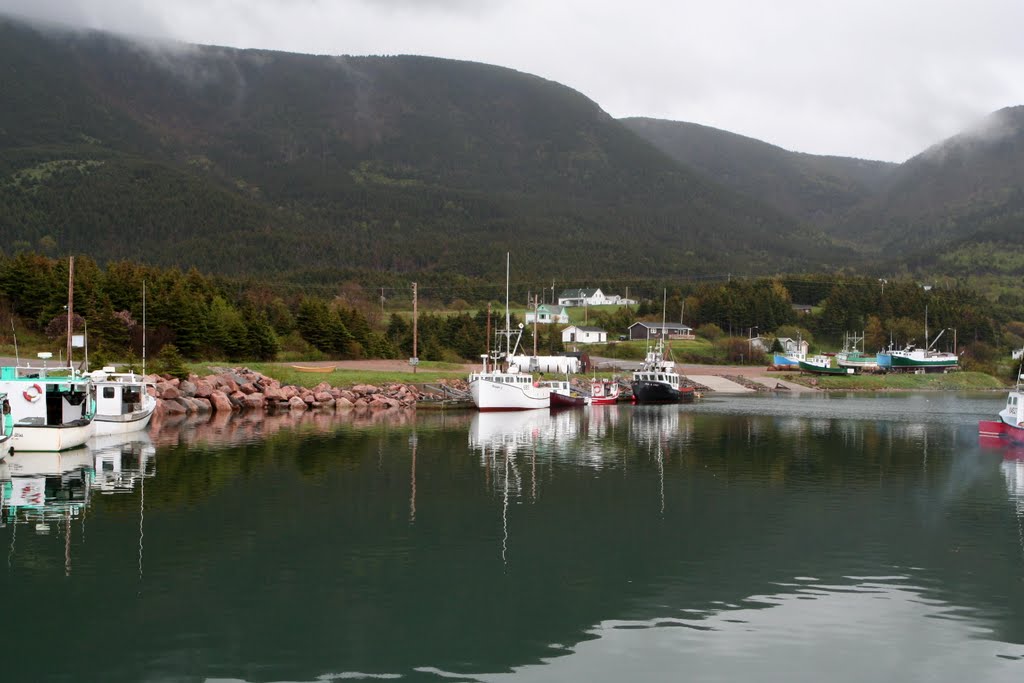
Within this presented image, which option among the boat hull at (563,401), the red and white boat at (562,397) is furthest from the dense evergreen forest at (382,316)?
the boat hull at (563,401)

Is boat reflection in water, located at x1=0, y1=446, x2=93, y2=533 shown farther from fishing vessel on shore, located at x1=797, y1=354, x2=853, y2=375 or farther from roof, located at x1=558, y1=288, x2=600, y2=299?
roof, located at x1=558, y1=288, x2=600, y2=299

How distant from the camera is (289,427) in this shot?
49438 millimetres

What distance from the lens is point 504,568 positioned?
1981cm

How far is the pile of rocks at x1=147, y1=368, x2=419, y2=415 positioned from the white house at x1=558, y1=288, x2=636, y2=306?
117655 millimetres

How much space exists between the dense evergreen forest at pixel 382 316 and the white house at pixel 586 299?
35.4 ft

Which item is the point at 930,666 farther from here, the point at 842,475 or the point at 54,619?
the point at 842,475

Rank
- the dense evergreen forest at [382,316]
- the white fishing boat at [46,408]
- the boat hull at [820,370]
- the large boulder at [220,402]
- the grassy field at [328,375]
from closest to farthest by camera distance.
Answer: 1. the white fishing boat at [46,408]
2. the large boulder at [220,402]
3. the grassy field at [328,375]
4. the dense evergreen forest at [382,316]
5. the boat hull at [820,370]

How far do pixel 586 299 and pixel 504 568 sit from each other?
542 feet

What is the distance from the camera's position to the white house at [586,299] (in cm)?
18375

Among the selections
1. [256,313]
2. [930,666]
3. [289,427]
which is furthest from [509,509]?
[256,313]

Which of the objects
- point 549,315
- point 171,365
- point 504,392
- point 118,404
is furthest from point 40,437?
point 549,315

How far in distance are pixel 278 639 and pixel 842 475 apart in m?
24.8

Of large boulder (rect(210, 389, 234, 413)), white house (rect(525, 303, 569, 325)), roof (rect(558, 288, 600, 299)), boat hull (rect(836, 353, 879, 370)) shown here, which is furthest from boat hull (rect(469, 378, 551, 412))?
roof (rect(558, 288, 600, 299))

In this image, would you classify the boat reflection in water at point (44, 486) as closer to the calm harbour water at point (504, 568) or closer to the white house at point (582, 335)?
the calm harbour water at point (504, 568)
